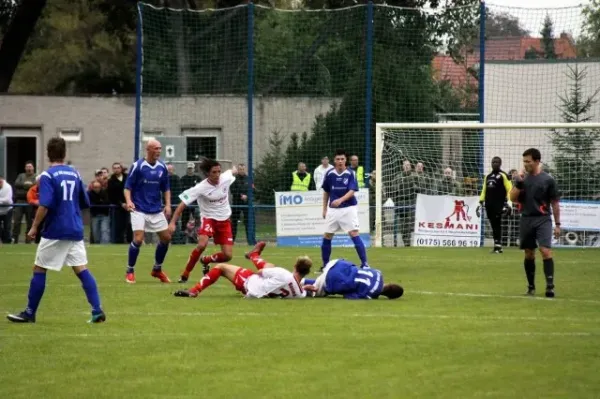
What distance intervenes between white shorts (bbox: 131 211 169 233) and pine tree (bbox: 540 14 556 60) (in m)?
15.7

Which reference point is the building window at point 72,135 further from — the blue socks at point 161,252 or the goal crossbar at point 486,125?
the blue socks at point 161,252

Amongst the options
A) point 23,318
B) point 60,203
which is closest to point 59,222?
point 60,203

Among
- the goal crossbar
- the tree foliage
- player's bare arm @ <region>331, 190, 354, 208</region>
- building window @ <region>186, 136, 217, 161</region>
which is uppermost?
the tree foliage

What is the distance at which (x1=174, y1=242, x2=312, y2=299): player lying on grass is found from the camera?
53.3ft

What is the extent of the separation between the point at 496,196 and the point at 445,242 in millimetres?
2801

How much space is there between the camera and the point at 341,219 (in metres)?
21.4

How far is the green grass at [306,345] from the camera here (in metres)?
9.72

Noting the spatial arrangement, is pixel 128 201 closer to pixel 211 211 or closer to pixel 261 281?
pixel 211 211

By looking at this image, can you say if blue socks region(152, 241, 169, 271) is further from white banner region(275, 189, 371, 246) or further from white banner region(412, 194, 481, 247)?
white banner region(412, 194, 481, 247)

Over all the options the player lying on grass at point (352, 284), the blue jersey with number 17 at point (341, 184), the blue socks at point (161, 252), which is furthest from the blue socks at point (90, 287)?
the blue jersey with number 17 at point (341, 184)

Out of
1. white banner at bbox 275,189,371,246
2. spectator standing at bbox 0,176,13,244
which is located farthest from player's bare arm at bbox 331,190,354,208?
spectator standing at bbox 0,176,13,244

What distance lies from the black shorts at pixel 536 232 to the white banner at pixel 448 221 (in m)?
13.1

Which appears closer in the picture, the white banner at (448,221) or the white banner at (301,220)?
the white banner at (448,221)

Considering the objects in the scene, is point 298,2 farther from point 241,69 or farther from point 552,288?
point 552,288
